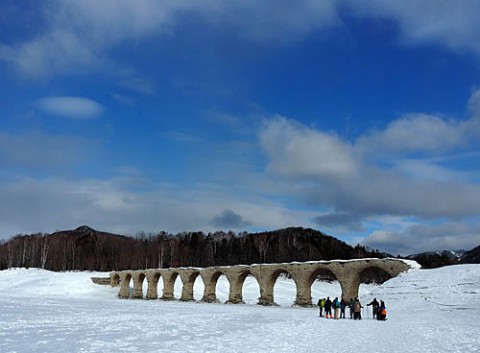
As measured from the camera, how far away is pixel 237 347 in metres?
9.55

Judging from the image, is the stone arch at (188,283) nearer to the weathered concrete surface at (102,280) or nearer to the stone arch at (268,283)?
the stone arch at (268,283)

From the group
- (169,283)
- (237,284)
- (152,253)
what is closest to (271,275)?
(237,284)

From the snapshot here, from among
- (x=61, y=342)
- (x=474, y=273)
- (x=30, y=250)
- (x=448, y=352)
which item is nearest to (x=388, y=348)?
(x=448, y=352)

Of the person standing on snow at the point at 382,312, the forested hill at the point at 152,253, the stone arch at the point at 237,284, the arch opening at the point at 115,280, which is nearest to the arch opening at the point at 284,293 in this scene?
the stone arch at the point at 237,284

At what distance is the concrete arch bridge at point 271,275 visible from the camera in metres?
28.1

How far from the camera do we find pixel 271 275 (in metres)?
33.9

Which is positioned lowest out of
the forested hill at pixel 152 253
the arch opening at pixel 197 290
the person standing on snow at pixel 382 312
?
the arch opening at pixel 197 290

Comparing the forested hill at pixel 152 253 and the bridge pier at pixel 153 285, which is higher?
the forested hill at pixel 152 253

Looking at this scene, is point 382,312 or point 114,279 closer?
point 382,312

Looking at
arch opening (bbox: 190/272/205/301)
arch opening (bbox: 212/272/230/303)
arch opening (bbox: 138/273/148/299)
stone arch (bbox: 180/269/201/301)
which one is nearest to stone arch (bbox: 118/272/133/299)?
arch opening (bbox: 138/273/148/299)

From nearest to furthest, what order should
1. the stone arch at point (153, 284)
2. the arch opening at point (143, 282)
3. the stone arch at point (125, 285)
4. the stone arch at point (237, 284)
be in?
the stone arch at point (237, 284) → the stone arch at point (153, 284) → the arch opening at point (143, 282) → the stone arch at point (125, 285)

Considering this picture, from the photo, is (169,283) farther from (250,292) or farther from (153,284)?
(250,292)

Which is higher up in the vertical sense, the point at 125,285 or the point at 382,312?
the point at 382,312

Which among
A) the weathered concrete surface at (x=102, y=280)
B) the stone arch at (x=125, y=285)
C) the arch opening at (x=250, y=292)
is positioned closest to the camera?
the arch opening at (x=250, y=292)
